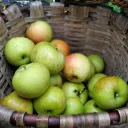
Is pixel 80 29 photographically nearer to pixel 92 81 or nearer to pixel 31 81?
pixel 92 81

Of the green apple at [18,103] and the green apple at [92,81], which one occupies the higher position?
the green apple at [18,103]

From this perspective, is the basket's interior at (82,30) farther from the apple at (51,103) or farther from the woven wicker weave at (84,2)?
the apple at (51,103)

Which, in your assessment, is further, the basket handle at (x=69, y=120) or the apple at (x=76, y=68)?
the apple at (x=76, y=68)

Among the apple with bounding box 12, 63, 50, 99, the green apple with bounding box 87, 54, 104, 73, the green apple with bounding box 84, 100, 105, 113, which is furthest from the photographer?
the green apple with bounding box 87, 54, 104, 73

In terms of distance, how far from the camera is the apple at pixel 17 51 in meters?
0.96

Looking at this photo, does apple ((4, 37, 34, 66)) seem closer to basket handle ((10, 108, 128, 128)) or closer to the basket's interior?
the basket's interior

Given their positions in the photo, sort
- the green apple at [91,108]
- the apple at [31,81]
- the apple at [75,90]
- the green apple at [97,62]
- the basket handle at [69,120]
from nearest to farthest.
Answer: the basket handle at [69,120] → the apple at [31,81] → the green apple at [91,108] → the apple at [75,90] → the green apple at [97,62]

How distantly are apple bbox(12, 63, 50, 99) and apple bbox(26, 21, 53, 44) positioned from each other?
11.2 inches

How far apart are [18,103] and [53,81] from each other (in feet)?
0.58

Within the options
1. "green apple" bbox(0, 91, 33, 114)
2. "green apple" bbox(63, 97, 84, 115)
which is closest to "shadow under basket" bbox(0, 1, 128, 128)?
"green apple" bbox(0, 91, 33, 114)

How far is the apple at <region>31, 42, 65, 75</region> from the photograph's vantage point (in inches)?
35.2

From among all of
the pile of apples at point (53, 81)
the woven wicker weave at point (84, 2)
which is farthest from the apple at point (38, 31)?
the woven wicker weave at point (84, 2)

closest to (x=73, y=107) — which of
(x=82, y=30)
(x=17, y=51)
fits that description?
(x=17, y=51)

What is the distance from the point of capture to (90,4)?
3.60 feet
